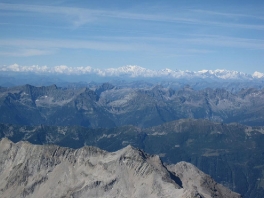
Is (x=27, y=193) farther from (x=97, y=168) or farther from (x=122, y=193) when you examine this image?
(x=122, y=193)

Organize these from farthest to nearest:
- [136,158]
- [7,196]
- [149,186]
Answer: [7,196]
[136,158]
[149,186]

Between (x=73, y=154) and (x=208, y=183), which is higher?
(x=73, y=154)

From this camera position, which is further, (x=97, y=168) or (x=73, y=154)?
(x=73, y=154)

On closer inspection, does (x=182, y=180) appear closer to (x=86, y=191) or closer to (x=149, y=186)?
(x=149, y=186)

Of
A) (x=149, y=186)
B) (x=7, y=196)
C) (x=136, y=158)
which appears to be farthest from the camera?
(x=7, y=196)

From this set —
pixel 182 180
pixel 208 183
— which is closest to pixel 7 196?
pixel 182 180

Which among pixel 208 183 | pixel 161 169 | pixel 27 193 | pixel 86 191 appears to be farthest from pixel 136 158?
pixel 27 193
